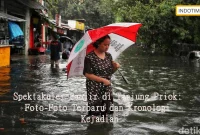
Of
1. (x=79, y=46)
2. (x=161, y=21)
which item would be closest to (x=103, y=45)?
(x=79, y=46)

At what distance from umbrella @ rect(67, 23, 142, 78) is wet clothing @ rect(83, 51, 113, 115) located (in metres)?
0.24

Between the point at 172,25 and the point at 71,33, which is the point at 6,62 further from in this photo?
the point at 71,33

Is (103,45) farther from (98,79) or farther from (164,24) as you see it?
(164,24)

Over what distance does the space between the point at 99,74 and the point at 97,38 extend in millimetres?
630

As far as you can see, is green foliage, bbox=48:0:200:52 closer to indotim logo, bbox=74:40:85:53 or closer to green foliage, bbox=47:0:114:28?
indotim logo, bbox=74:40:85:53

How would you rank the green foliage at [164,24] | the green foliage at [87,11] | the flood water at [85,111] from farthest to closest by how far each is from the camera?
the green foliage at [87,11], the green foliage at [164,24], the flood water at [85,111]

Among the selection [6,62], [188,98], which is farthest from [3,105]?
[6,62]

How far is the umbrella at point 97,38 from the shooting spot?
559 centimetres

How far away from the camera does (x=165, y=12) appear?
31203 millimetres

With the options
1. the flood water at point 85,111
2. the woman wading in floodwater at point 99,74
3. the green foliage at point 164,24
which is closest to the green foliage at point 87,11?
the green foliage at point 164,24

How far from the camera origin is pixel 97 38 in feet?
18.0

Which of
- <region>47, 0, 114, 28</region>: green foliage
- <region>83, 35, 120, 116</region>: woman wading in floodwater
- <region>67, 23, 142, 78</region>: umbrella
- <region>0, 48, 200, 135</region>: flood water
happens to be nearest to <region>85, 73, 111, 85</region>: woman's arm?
<region>83, 35, 120, 116</region>: woman wading in floodwater

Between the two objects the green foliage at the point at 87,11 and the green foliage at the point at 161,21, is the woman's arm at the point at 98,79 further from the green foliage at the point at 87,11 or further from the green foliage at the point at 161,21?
the green foliage at the point at 87,11

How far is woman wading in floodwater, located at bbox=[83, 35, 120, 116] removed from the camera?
222 inches
